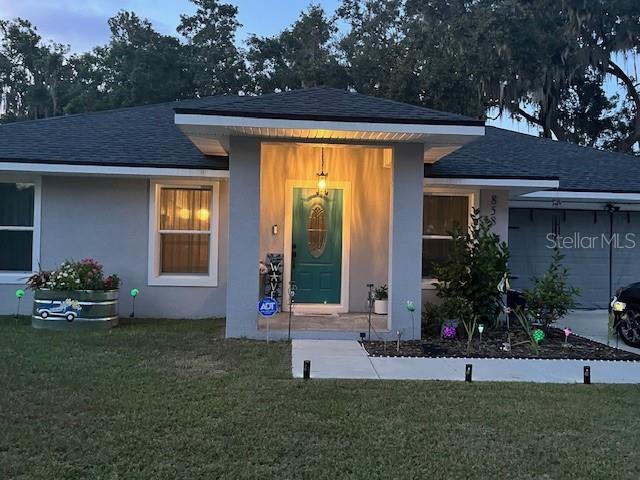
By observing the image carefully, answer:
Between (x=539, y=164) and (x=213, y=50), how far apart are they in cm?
2244

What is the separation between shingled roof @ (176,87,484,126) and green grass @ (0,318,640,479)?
307 cm

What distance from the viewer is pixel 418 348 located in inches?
310

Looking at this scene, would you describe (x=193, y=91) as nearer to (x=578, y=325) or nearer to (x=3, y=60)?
(x=3, y=60)

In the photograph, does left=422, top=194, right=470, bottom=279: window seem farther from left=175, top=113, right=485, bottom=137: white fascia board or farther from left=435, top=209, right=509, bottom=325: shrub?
left=175, top=113, right=485, bottom=137: white fascia board

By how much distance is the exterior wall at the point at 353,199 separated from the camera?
33.8 feet

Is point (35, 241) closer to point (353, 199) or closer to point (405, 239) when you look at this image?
point (353, 199)

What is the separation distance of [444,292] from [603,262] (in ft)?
19.7

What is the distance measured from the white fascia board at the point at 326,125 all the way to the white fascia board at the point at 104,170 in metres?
2.39

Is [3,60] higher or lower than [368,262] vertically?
higher

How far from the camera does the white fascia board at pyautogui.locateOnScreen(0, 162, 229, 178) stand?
369 inches

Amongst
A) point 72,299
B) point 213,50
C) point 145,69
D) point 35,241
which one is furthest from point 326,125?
point 213,50

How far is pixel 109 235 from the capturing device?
1016cm

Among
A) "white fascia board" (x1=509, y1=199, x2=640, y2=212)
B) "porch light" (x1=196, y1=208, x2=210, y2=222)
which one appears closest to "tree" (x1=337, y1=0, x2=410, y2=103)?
"white fascia board" (x1=509, y1=199, x2=640, y2=212)

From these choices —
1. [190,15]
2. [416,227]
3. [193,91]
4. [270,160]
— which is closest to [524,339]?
[416,227]
